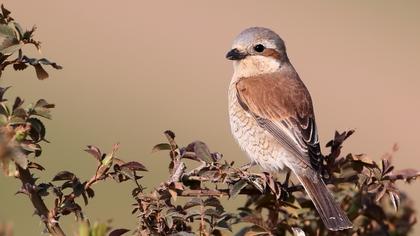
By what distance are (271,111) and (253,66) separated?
0.56 m

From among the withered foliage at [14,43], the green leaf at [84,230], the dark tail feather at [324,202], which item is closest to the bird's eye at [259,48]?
the dark tail feather at [324,202]

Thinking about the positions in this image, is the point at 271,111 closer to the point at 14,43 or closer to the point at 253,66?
the point at 253,66

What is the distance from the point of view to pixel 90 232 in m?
1.44

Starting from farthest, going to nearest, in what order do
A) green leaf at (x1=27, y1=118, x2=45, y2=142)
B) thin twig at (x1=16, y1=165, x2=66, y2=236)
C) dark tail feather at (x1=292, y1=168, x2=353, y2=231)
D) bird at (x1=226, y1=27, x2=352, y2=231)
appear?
bird at (x1=226, y1=27, x2=352, y2=231) < dark tail feather at (x1=292, y1=168, x2=353, y2=231) < green leaf at (x1=27, y1=118, x2=45, y2=142) < thin twig at (x1=16, y1=165, x2=66, y2=236)

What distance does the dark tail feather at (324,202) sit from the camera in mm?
2738

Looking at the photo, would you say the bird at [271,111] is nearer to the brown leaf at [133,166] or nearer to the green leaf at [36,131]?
the brown leaf at [133,166]

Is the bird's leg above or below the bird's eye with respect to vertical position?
below

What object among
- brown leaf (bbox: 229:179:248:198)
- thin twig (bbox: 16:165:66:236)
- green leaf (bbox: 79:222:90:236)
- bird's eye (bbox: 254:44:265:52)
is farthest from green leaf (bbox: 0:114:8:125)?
bird's eye (bbox: 254:44:265:52)

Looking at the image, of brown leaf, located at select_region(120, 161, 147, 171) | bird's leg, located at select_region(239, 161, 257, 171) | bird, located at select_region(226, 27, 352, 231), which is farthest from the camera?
bird, located at select_region(226, 27, 352, 231)

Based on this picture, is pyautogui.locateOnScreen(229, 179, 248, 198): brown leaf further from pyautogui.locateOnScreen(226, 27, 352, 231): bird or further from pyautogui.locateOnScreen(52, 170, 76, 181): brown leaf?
pyautogui.locateOnScreen(226, 27, 352, 231): bird

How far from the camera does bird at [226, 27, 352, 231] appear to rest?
13.6ft

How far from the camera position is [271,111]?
4414mm

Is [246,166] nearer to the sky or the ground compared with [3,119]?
nearer to the ground

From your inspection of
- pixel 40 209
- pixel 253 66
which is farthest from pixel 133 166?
pixel 253 66
